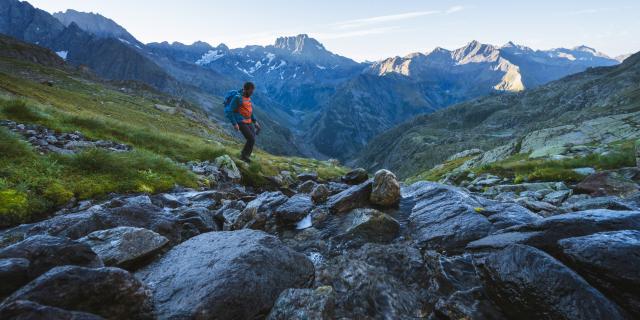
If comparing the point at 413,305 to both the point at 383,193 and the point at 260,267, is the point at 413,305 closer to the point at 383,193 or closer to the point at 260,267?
the point at 260,267

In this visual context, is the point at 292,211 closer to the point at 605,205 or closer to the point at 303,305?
the point at 303,305

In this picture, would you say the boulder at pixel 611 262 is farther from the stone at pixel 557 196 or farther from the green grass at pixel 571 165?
the green grass at pixel 571 165

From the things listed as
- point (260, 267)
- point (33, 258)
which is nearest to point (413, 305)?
point (260, 267)

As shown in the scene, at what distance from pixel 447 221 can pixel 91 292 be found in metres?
8.08

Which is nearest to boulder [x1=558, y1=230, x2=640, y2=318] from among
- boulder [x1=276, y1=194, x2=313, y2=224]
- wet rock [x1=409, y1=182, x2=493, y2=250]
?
wet rock [x1=409, y1=182, x2=493, y2=250]

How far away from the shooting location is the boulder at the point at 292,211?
10.8 metres

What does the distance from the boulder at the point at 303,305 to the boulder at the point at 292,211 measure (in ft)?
17.6

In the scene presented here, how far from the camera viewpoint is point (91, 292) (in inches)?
163

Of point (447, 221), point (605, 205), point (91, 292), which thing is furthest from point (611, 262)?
point (91, 292)

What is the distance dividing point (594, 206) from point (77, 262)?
41.2 feet

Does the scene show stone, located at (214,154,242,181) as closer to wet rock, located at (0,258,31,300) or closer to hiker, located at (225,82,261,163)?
hiker, located at (225,82,261,163)

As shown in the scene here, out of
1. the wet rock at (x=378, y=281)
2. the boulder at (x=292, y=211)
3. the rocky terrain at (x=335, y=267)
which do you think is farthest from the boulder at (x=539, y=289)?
the boulder at (x=292, y=211)

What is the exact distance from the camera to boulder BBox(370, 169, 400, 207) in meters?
11.4

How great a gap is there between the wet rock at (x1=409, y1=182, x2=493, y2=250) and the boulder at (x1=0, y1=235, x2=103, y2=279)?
6.90 m
